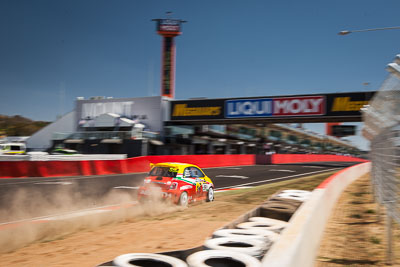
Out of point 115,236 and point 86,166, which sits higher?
point 115,236

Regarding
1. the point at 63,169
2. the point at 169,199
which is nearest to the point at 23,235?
the point at 169,199

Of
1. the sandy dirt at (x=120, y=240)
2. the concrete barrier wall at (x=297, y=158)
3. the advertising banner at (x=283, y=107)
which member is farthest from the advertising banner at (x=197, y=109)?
the sandy dirt at (x=120, y=240)

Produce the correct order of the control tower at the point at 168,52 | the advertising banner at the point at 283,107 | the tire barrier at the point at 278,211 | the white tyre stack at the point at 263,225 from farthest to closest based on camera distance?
the control tower at the point at 168,52, the advertising banner at the point at 283,107, the tire barrier at the point at 278,211, the white tyre stack at the point at 263,225

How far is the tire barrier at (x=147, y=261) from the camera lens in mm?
3775

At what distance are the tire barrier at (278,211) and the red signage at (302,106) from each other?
29764 millimetres

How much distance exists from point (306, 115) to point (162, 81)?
53.2 metres

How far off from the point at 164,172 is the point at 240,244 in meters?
5.72

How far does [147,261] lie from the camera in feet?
13.2

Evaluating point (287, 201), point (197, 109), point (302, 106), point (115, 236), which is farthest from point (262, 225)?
point (197, 109)

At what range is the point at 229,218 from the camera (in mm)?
8055

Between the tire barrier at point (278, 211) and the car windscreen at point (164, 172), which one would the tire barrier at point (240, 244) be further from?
the car windscreen at point (164, 172)

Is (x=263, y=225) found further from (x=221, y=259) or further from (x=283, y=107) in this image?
(x=283, y=107)

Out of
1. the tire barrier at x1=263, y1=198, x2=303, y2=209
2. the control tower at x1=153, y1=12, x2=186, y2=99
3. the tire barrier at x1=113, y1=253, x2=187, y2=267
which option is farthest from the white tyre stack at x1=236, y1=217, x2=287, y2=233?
the control tower at x1=153, y1=12, x2=186, y2=99

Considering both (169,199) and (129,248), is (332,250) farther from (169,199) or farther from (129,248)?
(169,199)
